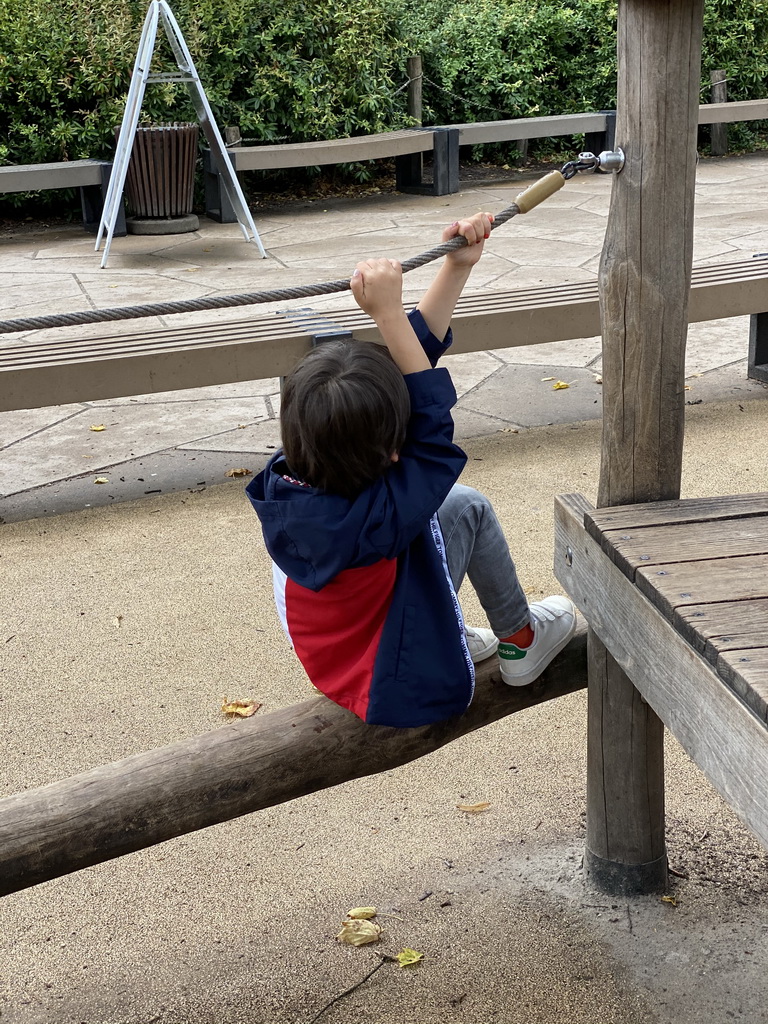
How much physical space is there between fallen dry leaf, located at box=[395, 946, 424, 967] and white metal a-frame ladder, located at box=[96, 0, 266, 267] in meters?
6.44

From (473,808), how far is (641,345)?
1.18m

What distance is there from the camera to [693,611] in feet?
5.81

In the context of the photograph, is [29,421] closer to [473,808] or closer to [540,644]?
[473,808]

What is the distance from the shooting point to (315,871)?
2.50 meters

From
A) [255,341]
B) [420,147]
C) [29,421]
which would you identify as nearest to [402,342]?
[255,341]

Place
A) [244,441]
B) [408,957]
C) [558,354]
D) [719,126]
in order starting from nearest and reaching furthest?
1. [408,957]
2. [244,441]
3. [558,354]
4. [719,126]

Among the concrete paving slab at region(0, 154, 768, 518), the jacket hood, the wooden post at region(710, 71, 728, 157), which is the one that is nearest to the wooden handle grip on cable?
the jacket hood

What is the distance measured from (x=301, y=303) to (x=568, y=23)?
6470 millimetres

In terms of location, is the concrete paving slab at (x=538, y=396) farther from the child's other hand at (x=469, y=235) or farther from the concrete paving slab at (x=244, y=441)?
the child's other hand at (x=469, y=235)

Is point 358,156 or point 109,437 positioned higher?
point 358,156

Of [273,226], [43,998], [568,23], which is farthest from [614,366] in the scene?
[568,23]

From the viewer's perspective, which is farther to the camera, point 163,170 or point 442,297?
point 163,170

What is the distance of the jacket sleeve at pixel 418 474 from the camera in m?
1.83

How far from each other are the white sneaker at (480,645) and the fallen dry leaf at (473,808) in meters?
0.61
